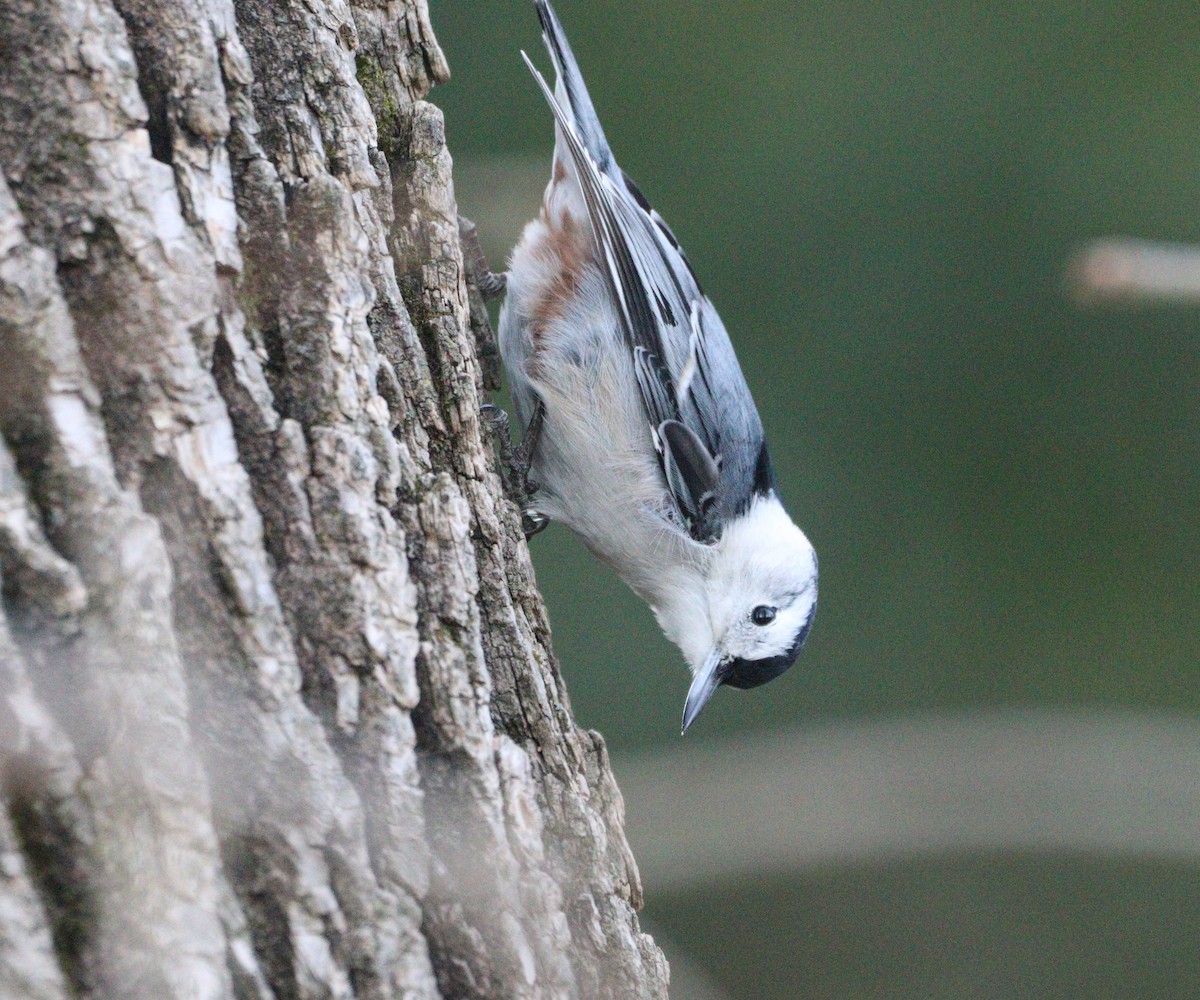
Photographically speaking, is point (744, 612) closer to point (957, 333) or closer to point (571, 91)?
point (571, 91)

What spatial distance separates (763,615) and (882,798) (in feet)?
1.42

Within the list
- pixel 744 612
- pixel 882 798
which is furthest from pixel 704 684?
Result: pixel 882 798

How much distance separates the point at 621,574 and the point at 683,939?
1772 mm

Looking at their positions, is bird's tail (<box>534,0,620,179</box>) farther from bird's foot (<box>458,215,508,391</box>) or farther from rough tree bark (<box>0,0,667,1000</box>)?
rough tree bark (<box>0,0,667,1000</box>)

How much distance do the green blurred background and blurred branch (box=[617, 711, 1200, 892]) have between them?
1.39m

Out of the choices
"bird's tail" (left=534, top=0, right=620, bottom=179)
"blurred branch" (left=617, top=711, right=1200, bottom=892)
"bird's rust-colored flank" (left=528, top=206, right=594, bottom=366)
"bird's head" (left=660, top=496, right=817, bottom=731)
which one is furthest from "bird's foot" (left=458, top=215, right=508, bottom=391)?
"blurred branch" (left=617, top=711, right=1200, bottom=892)

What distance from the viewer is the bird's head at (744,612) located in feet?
8.27

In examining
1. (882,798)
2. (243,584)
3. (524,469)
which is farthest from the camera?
(882,798)

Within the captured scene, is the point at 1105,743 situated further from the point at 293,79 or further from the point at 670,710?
the point at 293,79

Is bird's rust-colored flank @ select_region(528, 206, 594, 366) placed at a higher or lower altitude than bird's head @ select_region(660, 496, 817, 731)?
higher

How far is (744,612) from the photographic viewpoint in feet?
8.27

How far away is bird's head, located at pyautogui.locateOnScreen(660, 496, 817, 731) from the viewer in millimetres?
2521

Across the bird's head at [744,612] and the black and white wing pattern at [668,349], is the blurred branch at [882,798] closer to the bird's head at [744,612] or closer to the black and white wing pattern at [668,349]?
the bird's head at [744,612]

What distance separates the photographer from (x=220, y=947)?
93 centimetres
